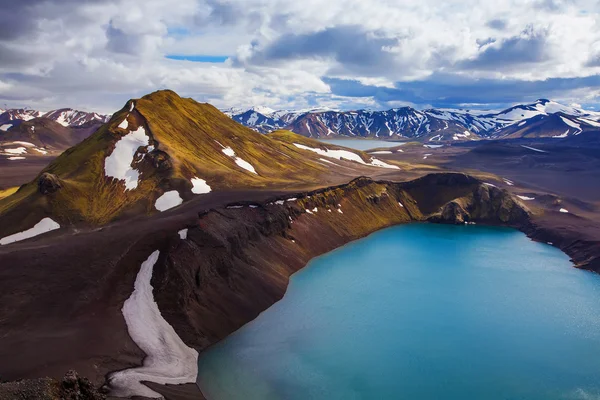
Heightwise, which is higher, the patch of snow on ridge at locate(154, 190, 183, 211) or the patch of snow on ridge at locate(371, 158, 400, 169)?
the patch of snow on ridge at locate(371, 158, 400, 169)

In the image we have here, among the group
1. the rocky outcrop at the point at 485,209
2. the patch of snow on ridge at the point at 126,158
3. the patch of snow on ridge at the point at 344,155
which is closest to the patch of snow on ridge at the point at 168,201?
the patch of snow on ridge at the point at 126,158

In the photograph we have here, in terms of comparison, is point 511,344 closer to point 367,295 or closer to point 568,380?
point 568,380

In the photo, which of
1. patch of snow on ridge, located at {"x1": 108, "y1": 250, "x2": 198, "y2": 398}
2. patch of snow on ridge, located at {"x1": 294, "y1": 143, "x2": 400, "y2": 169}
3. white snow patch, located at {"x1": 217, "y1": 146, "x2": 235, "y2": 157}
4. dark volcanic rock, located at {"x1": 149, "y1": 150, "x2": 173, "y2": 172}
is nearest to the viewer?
patch of snow on ridge, located at {"x1": 108, "y1": 250, "x2": 198, "y2": 398}

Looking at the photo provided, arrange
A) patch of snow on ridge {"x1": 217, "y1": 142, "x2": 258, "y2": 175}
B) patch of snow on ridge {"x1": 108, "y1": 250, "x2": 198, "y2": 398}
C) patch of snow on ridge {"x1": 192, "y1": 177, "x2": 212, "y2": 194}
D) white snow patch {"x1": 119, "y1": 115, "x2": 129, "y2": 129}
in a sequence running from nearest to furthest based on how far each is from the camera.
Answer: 1. patch of snow on ridge {"x1": 108, "y1": 250, "x2": 198, "y2": 398}
2. patch of snow on ridge {"x1": 192, "y1": 177, "x2": 212, "y2": 194}
3. white snow patch {"x1": 119, "y1": 115, "x2": 129, "y2": 129}
4. patch of snow on ridge {"x1": 217, "y1": 142, "x2": 258, "y2": 175}

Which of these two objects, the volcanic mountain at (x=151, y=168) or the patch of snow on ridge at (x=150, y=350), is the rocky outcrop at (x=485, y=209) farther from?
the patch of snow on ridge at (x=150, y=350)

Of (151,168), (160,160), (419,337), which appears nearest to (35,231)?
(151,168)

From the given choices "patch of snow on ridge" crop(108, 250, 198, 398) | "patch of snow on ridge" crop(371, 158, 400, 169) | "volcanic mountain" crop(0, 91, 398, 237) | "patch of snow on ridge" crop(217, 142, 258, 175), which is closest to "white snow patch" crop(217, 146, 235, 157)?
"patch of snow on ridge" crop(217, 142, 258, 175)

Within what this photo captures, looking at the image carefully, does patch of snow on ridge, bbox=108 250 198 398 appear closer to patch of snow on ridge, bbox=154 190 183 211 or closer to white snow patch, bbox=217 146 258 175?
patch of snow on ridge, bbox=154 190 183 211
